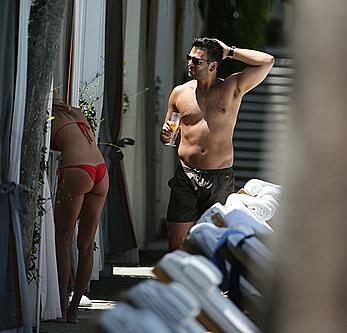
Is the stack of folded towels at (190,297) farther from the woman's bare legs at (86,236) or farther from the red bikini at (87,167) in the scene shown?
the woman's bare legs at (86,236)

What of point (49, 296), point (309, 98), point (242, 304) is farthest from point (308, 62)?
point (49, 296)

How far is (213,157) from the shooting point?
772 cm

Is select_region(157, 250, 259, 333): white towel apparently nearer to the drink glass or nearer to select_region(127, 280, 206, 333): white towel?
select_region(127, 280, 206, 333): white towel

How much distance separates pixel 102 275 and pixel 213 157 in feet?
8.47

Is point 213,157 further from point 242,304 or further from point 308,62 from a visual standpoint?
point 308,62

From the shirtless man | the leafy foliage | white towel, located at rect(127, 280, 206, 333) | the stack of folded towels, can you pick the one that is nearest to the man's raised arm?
the shirtless man

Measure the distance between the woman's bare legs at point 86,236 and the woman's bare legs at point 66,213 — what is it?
0.07 m

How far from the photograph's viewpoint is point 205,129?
7.75 metres

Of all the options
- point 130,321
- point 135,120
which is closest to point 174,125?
point 130,321

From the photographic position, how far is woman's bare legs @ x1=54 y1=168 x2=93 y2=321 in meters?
6.85

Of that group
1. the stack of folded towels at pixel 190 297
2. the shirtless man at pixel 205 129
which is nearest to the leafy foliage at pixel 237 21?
the shirtless man at pixel 205 129

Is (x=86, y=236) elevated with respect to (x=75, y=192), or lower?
lower

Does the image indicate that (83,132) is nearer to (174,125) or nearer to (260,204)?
(174,125)

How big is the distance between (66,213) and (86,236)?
26cm
